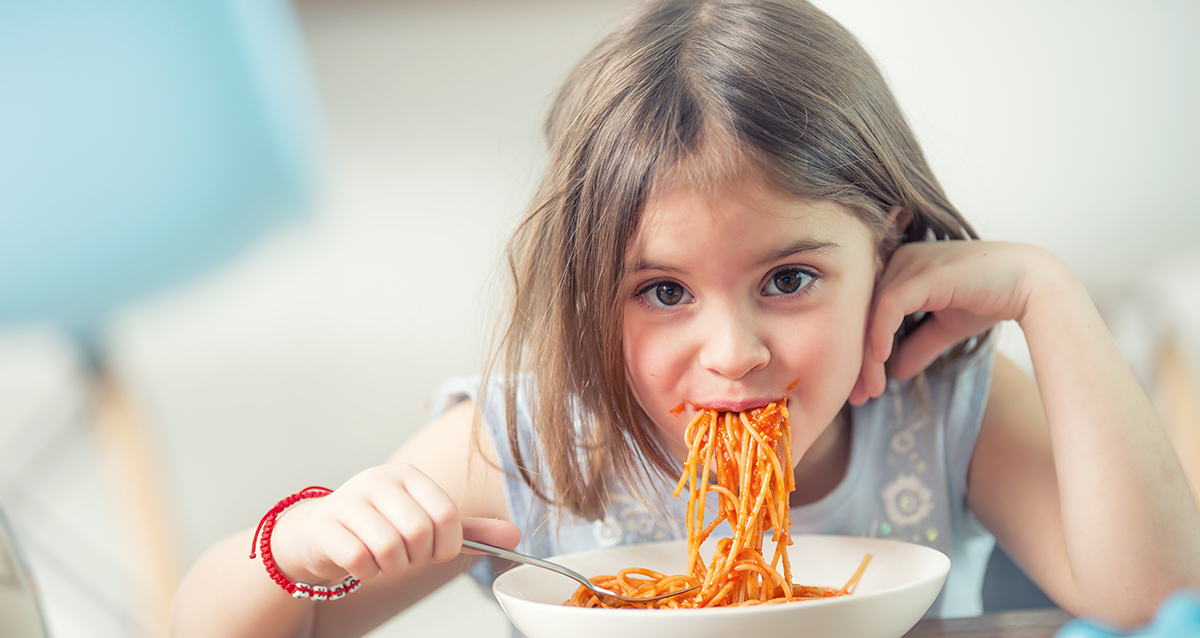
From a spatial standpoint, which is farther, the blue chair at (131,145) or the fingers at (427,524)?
the blue chair at (131,145)

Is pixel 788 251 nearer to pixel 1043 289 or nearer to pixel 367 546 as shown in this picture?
pixel 1043 289

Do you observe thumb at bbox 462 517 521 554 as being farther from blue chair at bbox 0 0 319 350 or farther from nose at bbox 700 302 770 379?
blue chair at bbox 0 0 319 350

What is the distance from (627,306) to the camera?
83 centimetres

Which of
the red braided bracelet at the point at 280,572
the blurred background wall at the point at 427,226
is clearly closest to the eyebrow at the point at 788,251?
the red braided bracelet at the point at 280,572

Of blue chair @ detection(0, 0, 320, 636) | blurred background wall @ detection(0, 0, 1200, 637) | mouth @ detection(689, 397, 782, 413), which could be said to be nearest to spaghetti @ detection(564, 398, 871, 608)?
mouth @ detection(689, 397, 782, 413)

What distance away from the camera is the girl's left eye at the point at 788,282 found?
2.62 ft

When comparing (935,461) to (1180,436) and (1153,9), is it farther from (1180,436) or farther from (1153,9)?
(1153,9)

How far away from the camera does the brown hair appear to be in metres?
0.79

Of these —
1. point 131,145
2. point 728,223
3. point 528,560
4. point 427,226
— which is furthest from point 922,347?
point 131,145

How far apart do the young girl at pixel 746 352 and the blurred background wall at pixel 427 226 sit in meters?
0.60

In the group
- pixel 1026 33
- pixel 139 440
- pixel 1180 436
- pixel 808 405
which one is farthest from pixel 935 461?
pixel 139 440

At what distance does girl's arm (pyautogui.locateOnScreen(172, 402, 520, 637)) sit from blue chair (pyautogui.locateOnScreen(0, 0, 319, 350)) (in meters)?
0.62

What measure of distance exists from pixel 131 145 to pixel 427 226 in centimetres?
60

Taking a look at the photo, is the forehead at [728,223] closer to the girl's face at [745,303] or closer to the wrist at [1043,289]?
the girl's face at [745,303]
